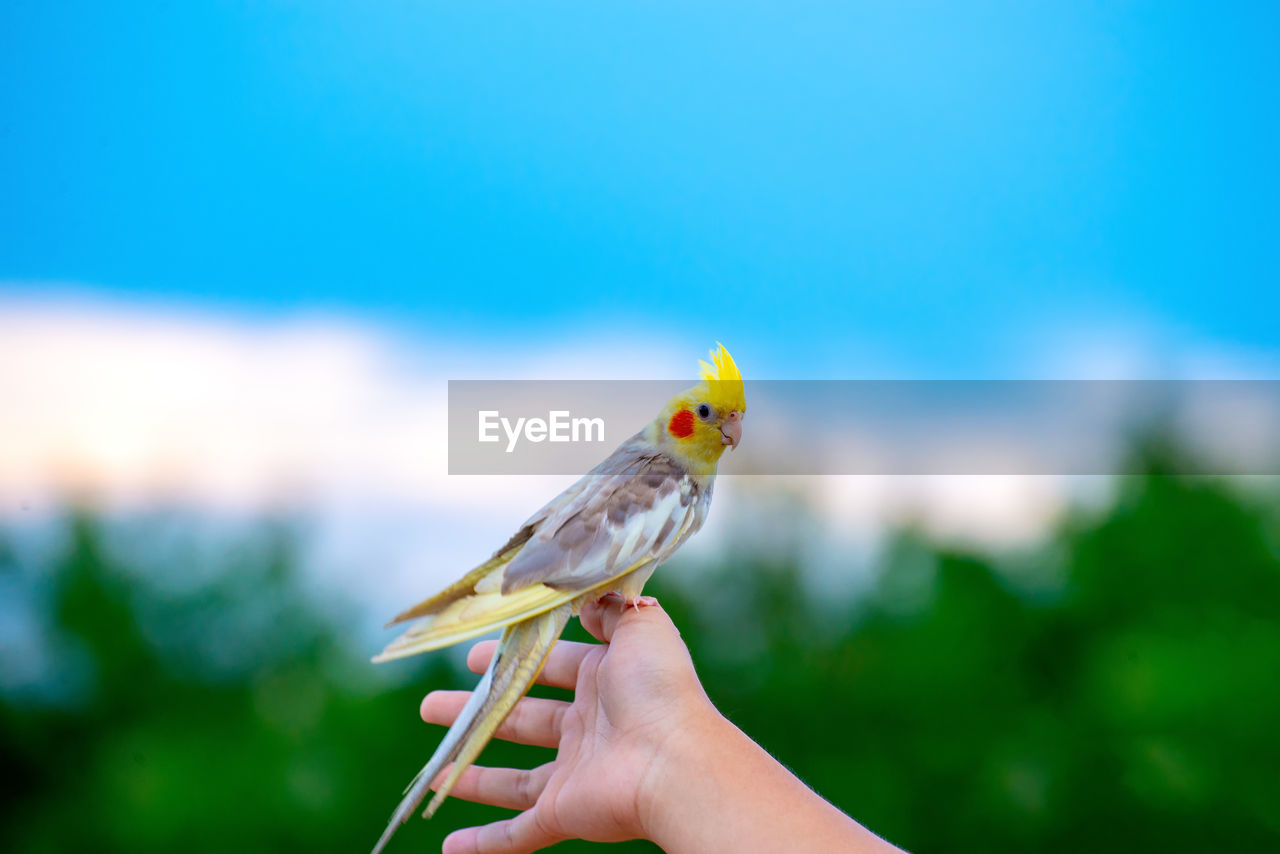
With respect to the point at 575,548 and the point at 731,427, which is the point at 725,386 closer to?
the point at 731,427

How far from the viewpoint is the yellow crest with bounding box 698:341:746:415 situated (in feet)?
7.29

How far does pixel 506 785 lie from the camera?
243 centimetres

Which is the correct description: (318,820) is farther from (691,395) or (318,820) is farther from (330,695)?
(691,395)

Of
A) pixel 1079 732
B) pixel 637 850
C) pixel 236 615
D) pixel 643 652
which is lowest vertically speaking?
pixel 637 850

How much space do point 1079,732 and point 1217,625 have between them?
50.1 inches

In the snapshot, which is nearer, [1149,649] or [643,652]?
[643,652]

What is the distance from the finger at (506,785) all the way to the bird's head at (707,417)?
949mm

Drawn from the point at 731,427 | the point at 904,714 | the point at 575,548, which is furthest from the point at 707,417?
the point at 904,714

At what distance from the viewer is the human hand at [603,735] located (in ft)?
6.50

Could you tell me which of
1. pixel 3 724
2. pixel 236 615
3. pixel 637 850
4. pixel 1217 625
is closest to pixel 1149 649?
pixel 1217 625

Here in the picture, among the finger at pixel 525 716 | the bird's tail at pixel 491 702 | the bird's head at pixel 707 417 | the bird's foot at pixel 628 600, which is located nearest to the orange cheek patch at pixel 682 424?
the bird's head at pixel 707 417

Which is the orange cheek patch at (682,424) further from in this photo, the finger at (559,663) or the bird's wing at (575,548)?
the finger at (559,663)

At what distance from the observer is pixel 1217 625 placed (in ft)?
18.3

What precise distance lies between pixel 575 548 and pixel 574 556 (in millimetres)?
21
